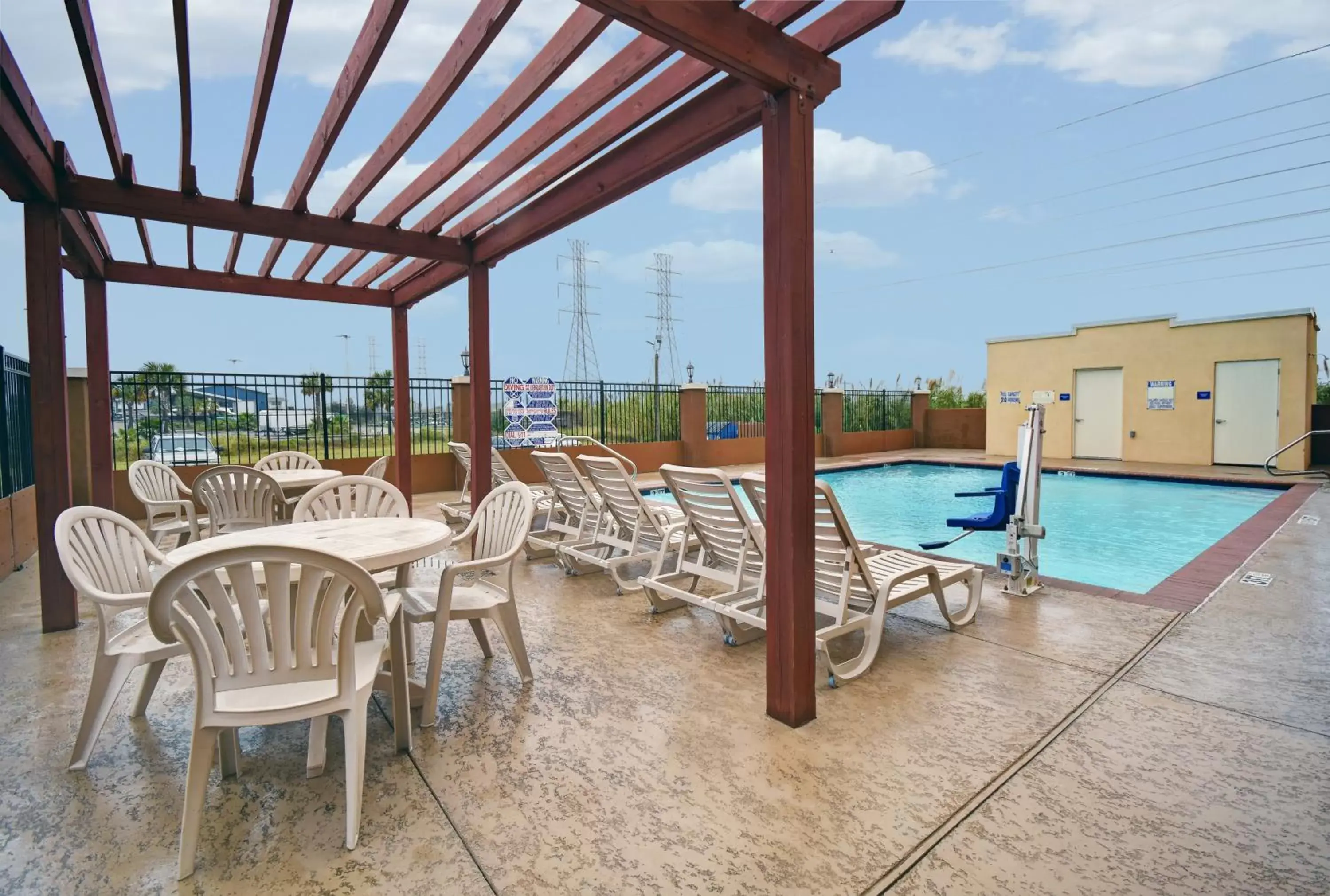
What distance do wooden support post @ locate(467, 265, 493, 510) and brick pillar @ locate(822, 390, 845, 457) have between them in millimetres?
9939

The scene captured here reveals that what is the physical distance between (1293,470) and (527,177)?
13.6 meters

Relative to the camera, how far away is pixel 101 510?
2.41 meters

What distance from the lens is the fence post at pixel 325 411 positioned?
834cm

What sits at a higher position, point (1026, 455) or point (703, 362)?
point (703, 362)

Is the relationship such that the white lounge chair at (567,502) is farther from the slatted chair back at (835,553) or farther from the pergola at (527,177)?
the slatted chair back at (835,553)

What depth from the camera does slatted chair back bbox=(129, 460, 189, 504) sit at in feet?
16.1

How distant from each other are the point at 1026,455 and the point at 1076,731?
88.2 inches

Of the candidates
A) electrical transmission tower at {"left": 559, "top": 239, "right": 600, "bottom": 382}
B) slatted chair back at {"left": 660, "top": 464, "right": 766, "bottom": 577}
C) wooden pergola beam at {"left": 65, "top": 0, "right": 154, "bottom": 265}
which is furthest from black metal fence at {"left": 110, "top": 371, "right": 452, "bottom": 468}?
electrical transmission tower at {"left": 559, "top": 239, "right": 600, "bottom": 382}

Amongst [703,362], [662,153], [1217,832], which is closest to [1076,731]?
[1217,832]

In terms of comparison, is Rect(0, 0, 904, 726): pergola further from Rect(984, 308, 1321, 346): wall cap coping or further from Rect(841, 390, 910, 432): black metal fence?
Rect(984, 308, 1321, 346): wall cap coping

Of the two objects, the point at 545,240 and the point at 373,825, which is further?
the point at 545,240

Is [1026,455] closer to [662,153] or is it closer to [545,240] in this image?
[662,153]

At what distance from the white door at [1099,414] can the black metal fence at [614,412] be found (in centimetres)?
846

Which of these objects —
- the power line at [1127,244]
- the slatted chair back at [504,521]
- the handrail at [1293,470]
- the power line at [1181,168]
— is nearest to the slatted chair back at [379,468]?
the slatted chair back at [504,521]
